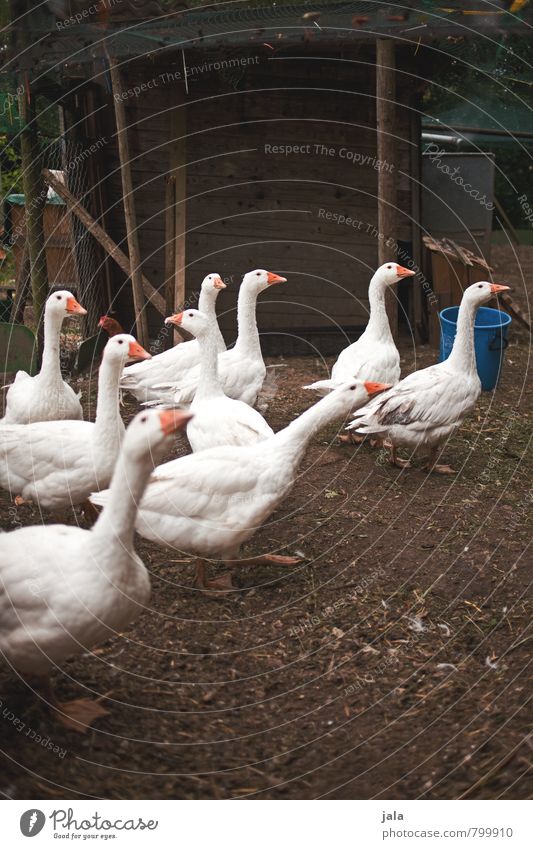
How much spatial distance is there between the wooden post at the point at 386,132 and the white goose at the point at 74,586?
584cm

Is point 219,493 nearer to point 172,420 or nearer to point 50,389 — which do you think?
point 172,420

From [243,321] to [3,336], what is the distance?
290cm

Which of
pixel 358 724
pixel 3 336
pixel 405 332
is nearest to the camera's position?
pixel 358 724

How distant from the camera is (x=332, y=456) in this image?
8.30 metres

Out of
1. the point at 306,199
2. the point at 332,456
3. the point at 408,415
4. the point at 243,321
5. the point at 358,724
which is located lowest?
the point at 358,724

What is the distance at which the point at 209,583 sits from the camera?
6.20 meters

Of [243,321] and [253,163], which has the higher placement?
[253,163]

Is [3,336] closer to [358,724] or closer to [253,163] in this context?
[253,163]

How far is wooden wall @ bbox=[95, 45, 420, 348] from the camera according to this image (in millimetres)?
10914

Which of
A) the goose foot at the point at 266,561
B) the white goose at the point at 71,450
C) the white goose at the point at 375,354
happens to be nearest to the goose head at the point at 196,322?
the white goose at the point at 71,450

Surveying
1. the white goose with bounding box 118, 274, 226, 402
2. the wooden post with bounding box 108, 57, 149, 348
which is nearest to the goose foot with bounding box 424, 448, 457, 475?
the white goose with bounding box 118, 274, 226, 402

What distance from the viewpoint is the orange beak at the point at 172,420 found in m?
3.89

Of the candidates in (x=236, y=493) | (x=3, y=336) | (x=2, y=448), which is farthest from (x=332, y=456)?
(x=3, y=336)
